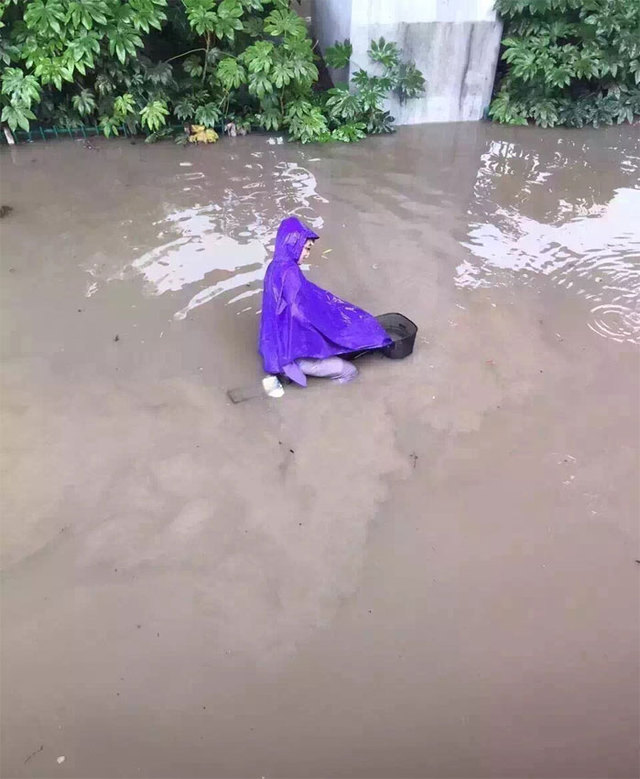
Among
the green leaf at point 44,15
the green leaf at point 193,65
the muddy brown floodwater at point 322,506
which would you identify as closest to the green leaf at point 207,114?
the green leaf at point 193,65

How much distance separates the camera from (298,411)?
324 centimetres

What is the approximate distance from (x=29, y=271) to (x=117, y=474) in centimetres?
195

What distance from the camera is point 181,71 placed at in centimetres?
586

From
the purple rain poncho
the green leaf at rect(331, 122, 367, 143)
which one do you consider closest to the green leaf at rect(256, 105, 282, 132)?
the green leaf at rect(331, 122, 367, 143)

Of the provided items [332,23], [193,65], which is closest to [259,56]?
[193,65]

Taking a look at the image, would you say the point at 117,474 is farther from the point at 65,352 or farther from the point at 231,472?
the point at 65,352

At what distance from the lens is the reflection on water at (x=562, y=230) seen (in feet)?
13.2

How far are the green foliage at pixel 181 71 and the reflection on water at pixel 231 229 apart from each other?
2.04 ft

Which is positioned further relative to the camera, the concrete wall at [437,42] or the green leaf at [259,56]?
the concrete wall at [437,42]

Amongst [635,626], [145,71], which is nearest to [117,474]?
[635,626]

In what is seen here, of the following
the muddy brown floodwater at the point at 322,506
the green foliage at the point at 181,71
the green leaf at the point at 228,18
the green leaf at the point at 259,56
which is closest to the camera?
the muddy brown floodwater at the point at 322,506

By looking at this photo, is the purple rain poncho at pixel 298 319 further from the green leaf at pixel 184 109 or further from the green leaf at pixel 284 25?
the green leaf at pixel 184 109

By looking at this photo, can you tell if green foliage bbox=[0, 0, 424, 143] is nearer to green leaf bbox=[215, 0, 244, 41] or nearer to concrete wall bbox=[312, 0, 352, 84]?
green leaf bbox=[215, 0, 244, 41]

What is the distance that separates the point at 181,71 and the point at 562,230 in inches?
150
